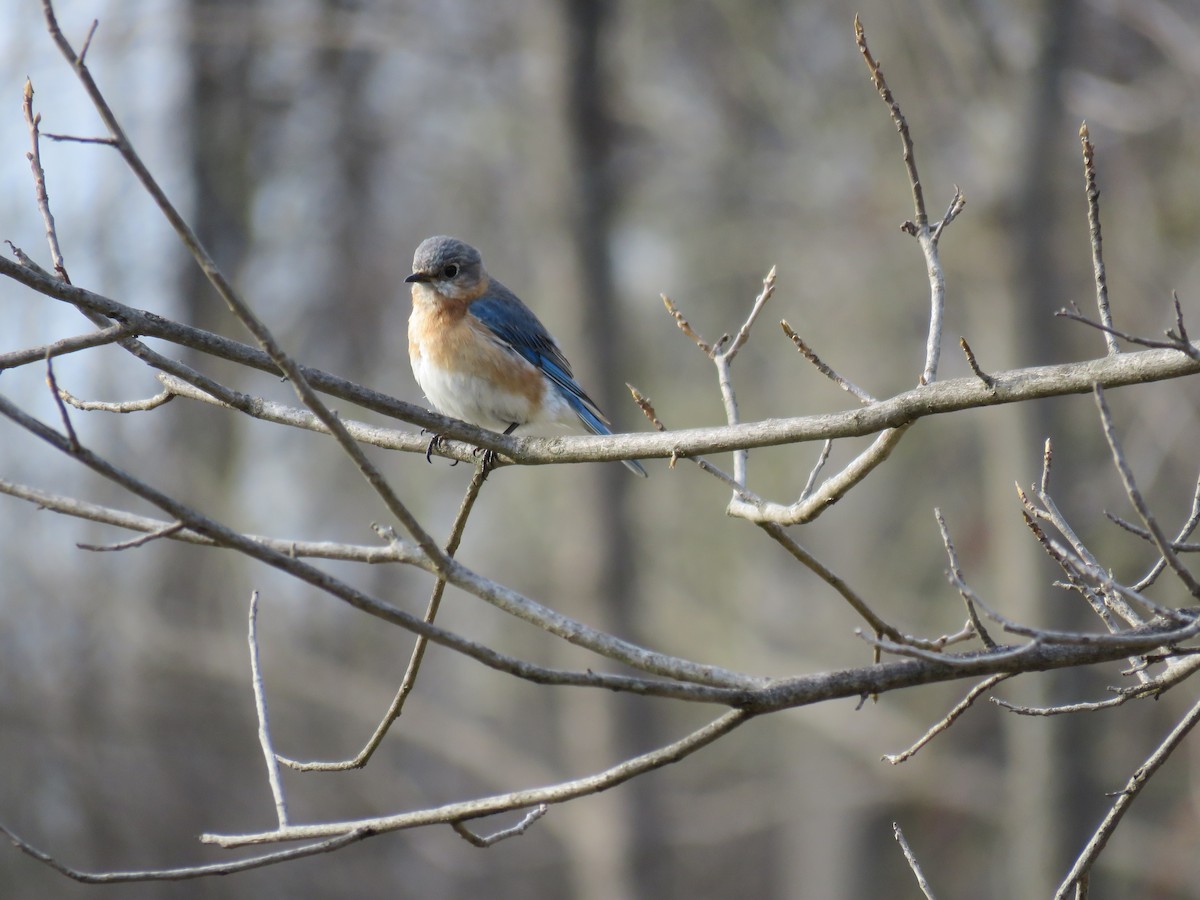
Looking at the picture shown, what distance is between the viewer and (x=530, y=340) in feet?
18.6

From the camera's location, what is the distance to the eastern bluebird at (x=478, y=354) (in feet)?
17.0

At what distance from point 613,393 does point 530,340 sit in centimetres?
367

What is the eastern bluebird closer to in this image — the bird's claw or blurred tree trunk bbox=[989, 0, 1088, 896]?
the bird's claw

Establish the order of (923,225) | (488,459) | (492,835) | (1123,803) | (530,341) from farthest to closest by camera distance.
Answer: (530,341), (488,459), (923,225), (492,835), (1123,803)

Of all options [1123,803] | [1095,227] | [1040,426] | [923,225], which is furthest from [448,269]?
[1040,426]

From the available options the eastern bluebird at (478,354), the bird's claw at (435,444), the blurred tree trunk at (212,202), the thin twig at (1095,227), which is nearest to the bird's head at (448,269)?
the eastern bluebird at (478,354)

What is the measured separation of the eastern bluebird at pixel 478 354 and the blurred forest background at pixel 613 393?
3500mm

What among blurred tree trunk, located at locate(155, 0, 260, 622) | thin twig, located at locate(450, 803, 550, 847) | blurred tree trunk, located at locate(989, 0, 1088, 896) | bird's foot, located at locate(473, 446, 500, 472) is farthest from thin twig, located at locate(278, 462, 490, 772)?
blurred tree trunk, located at locate(155, 0, 260, 622)

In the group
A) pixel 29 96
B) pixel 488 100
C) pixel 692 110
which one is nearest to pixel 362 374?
pixel 488 100

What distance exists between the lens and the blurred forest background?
8867 mm

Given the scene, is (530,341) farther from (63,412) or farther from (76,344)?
(63,412)

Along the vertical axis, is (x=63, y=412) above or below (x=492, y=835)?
above

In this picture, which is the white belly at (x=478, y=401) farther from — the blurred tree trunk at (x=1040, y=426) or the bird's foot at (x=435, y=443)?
the blurred tree trunk at (x=1040, y=426)

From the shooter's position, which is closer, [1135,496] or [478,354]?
[1135,496]
